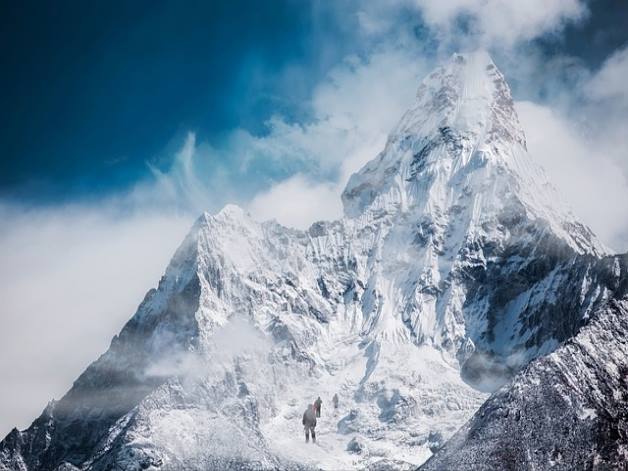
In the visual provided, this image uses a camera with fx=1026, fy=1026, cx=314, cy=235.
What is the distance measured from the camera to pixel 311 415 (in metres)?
116
